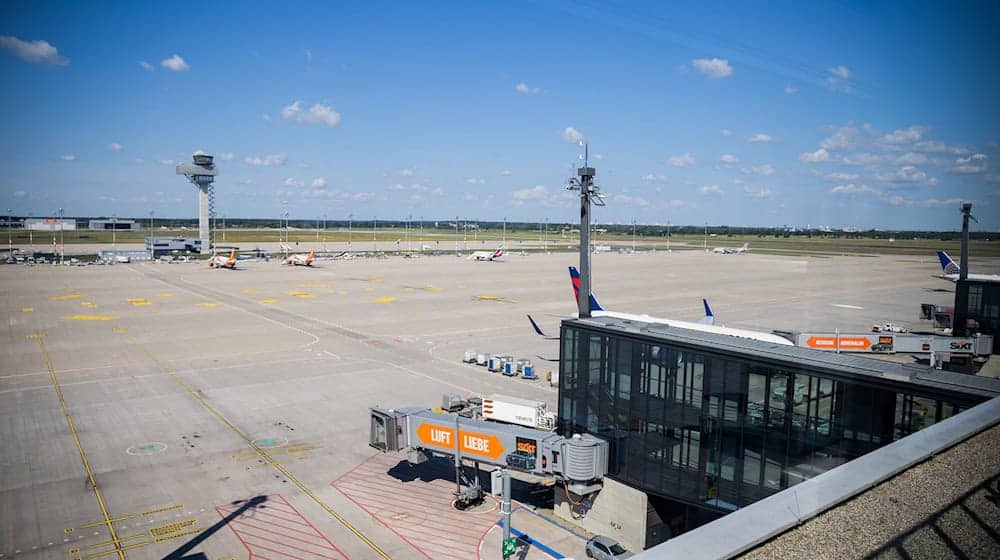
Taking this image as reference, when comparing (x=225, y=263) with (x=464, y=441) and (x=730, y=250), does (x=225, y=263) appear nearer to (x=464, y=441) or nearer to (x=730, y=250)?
(x=464, y=441)

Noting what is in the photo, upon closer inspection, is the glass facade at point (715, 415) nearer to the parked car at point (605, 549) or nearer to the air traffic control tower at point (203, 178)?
the parked car at point (605, 549)

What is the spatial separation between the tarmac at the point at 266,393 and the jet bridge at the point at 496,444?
1894mm

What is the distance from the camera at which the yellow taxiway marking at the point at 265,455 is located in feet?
71.4

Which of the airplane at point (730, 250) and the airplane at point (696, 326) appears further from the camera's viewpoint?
the airplane at point (730, 250)

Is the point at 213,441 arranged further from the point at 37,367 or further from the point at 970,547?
the point at 970,547

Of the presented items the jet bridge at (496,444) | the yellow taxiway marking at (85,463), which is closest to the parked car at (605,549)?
the jet bridge at (496,444)

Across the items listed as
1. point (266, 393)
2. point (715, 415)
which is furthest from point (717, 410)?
point (266, 393)

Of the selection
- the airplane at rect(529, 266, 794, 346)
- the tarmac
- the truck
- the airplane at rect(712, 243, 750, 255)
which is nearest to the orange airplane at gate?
the tarmac

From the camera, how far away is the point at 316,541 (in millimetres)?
21469

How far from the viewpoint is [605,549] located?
67.8 feet

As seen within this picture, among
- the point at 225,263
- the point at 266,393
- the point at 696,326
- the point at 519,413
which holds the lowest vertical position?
the point at 266,393

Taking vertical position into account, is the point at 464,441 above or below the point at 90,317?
above

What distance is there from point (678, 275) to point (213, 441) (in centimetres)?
9605

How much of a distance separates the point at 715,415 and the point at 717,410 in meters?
0.17
